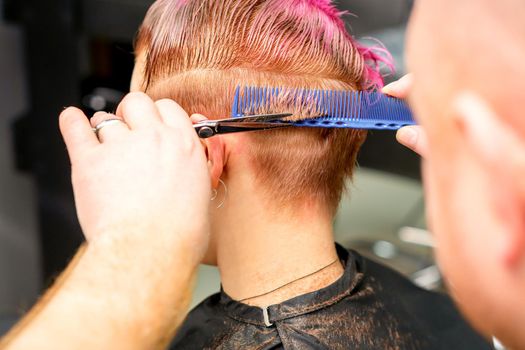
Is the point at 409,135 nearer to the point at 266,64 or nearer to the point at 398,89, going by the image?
the point at 398,89

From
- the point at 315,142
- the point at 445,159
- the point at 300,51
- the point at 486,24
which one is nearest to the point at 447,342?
the point at 315,142

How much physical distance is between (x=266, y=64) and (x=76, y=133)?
389 millimetres

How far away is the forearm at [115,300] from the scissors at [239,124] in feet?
0.81

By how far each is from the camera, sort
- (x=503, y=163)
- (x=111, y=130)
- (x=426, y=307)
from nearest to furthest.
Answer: (x=503, y=163) → (x=111, y=130) → (x=426, y=307)

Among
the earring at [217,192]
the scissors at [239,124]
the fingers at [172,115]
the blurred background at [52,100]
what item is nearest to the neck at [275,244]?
the earring at [217,192]

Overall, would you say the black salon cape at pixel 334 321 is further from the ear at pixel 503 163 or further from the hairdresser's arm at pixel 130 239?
the ear at pixel 503 163

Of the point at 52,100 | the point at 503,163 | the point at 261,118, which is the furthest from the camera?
the point at 52,100

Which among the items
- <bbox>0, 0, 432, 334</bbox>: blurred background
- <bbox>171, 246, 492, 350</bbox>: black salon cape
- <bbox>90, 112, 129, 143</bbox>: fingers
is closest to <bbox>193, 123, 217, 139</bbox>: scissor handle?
<bbox>90, 112, 129, 143</bbox>: fingers

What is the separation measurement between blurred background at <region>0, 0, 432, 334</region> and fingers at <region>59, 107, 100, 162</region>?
1147 millimetres

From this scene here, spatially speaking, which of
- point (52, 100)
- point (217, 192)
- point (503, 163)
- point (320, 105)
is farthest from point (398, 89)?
point (52, 100)

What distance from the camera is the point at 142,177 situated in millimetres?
896

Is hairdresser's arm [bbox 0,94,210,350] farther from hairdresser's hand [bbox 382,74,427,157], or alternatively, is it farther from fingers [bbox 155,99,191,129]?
hairdresser's hand [bbox 382,74,427,157]

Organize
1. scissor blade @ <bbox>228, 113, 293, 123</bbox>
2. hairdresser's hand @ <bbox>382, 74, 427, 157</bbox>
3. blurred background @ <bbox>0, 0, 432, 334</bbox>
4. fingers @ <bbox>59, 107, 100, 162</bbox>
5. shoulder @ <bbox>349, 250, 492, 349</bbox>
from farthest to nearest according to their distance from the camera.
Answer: blurred background @ <bbox>0, 0, 432, 334</bbox>
shoulder @ <bbox>349, 250, 492, 349</bbox>
hairdresser's hand @ <bbox>382, 74, 427, 157</bbox>
scissor blade @ <bbox>228, 113, 293, 123</bbox>
fingers @ <bbox>59, 107, 100, 162</bbox>

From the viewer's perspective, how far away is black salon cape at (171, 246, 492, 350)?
3.81 ft
